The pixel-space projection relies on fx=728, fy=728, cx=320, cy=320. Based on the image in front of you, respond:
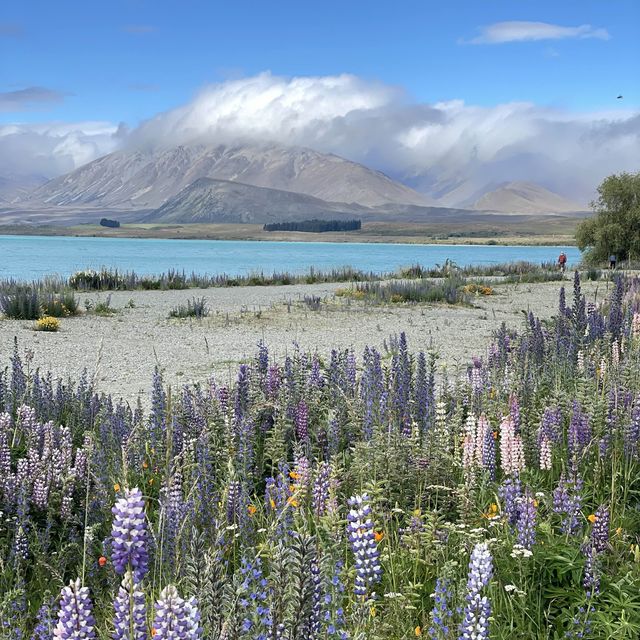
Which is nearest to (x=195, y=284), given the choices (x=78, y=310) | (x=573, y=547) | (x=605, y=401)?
(x=78, y=310)

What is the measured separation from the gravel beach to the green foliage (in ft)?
59.1

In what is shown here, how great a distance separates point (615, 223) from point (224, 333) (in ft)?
106

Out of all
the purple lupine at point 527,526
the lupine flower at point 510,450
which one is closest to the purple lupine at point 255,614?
the purple lupine at point 527,526

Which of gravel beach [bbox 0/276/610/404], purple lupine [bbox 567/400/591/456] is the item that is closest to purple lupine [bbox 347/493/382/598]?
purple lupine [bbox 567/400/591/456]

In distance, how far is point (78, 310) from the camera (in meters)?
20.1

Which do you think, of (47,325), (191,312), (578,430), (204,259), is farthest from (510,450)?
(204,259)

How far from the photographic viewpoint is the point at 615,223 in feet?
136

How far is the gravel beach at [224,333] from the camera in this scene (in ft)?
37.7

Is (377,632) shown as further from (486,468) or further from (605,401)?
(605,401)

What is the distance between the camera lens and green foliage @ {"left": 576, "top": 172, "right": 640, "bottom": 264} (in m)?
40.8

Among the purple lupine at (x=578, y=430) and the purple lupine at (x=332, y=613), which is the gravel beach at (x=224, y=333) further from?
the purple lupine at (x=332, y=613)

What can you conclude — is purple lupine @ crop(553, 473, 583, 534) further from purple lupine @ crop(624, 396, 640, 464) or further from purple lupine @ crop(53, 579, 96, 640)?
purple lupine @ crop(53, 579, 96, 640)

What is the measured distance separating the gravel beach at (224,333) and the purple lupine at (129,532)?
20.7 feet

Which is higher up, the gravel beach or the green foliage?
the green foliage
